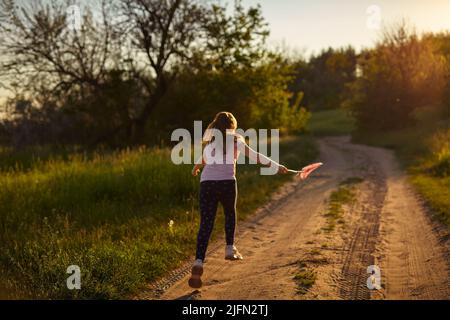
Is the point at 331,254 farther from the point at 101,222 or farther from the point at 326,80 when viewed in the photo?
the point at 326,80

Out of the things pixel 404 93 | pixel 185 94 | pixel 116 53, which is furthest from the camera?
pixel 404 93

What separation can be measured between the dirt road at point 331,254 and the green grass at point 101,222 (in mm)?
551

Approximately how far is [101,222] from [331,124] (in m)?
50.0

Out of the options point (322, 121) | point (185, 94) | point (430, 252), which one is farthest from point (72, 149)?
point (322, 121)

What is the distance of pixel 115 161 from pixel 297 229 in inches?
247

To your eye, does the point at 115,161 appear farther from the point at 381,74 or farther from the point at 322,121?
the point at 322,121

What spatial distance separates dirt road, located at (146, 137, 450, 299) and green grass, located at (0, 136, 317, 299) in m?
0.55

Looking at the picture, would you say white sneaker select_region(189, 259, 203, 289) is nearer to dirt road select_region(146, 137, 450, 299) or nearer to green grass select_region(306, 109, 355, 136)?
dirt road select_region(146, 137, 450, 299)

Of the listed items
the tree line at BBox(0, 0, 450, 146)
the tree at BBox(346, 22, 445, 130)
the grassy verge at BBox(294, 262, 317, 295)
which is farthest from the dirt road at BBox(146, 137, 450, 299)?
the tree at BBox(346, 22, 445, 130)

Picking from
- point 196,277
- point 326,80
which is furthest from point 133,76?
point 326,80

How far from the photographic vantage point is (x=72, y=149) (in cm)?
2105

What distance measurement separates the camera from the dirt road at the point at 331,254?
215 inches

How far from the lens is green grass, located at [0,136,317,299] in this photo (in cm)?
571

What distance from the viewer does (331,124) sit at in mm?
56469
